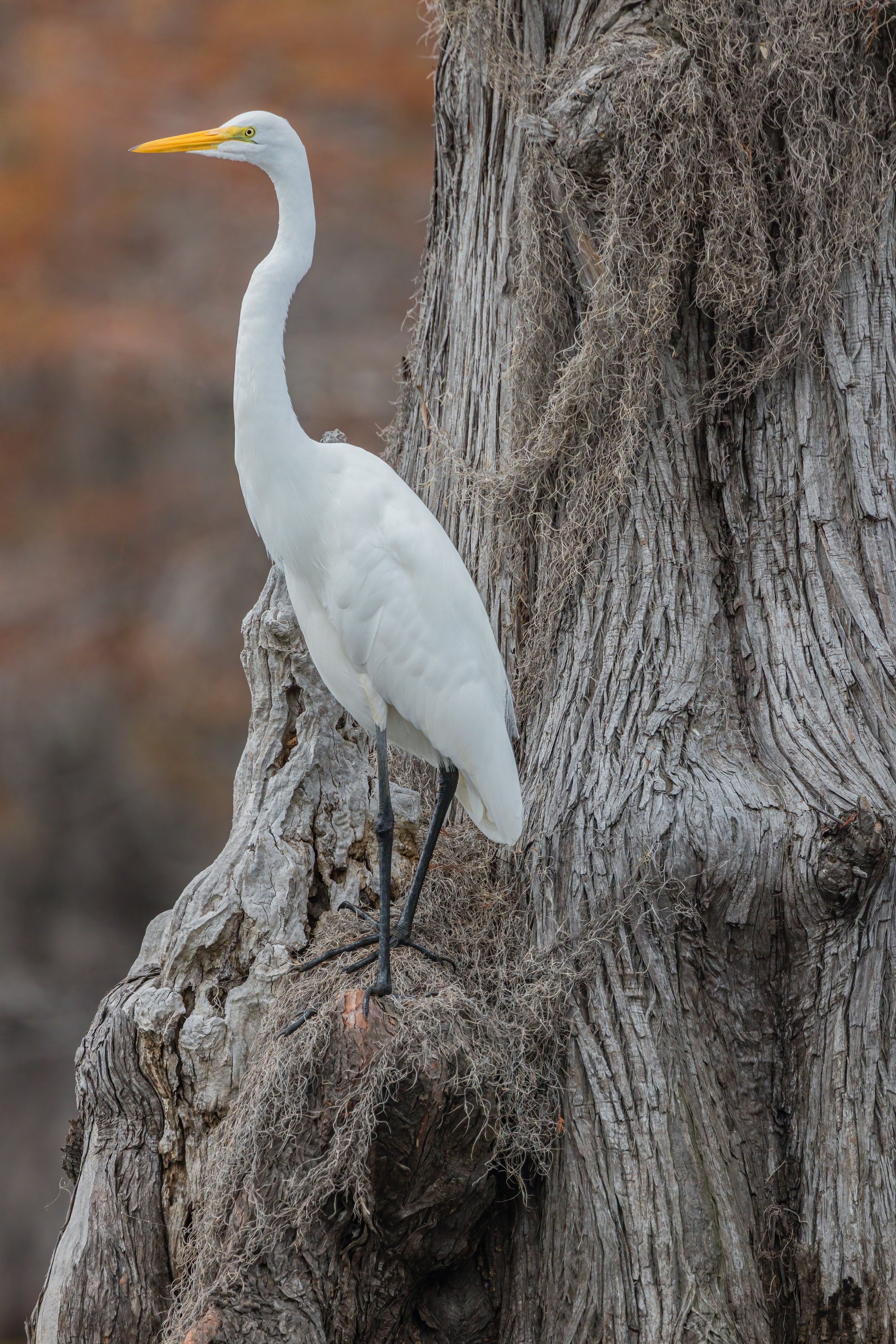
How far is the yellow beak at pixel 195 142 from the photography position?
5.11 ft

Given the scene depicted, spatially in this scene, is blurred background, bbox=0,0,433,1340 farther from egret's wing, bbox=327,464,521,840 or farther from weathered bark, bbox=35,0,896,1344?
egret's wing, bbox=327,464,521,840

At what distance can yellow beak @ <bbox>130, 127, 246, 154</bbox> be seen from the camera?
156 centimetres

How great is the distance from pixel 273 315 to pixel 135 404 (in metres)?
3.62

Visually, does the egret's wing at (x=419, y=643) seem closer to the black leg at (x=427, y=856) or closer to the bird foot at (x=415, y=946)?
the black leg at (x=427, y=856)

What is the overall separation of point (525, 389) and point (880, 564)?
676 millimetres

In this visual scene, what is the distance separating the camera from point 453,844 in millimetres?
1915

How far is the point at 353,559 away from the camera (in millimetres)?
1625

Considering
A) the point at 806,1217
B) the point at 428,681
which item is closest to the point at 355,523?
the point at 428,681

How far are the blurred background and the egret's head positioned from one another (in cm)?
307

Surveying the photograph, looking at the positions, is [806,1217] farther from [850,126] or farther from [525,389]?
[850,126]

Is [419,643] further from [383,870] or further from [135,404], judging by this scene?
[135,404]

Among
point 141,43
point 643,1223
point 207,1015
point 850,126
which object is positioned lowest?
point 643,1223

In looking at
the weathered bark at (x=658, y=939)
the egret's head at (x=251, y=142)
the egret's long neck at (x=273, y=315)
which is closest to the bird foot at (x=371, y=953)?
the weathered bark at (x=658, y=939)

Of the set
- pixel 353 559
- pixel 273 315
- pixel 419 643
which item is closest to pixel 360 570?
pixel 353 559
